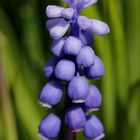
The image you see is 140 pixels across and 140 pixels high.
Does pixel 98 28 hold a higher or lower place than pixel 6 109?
higher

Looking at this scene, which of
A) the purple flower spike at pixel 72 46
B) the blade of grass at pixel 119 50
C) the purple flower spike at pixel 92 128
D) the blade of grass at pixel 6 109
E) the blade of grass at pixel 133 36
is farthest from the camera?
the blade of grass at pixel 133 36

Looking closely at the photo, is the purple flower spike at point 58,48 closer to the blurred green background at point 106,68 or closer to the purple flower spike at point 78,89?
the purple flower spike at point 78,89

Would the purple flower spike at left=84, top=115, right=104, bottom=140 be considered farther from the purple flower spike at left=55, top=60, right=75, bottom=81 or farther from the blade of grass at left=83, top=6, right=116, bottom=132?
the blade of grass at left=83, top=6, right=116, bottom=132

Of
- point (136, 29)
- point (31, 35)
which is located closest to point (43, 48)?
point (31, 35)

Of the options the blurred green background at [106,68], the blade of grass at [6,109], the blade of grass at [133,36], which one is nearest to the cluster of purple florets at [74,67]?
the blade of grass at [6,109]

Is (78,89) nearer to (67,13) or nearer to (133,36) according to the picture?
(67,13)

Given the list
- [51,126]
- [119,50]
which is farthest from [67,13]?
[119,50]

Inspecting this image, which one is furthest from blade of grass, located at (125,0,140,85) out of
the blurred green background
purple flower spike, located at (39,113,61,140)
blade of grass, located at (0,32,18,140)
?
purple flower spike, located at (39,113,61,140)
